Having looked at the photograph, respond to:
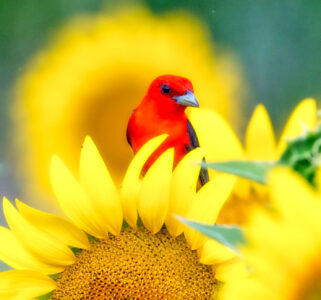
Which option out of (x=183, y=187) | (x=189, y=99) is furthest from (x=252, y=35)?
(x=183, y=187)

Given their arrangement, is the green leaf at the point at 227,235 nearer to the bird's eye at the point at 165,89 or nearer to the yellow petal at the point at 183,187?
the yellow petal at the point at 183,187

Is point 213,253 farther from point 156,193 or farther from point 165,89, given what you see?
point 165,89

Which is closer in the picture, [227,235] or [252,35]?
[227,235]

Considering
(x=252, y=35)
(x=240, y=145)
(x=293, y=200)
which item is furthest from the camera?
(x=252, y=35)

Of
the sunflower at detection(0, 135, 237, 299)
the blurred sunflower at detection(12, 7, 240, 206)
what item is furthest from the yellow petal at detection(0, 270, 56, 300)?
the blurred sunflower at detection(12, 7, 240, 206)

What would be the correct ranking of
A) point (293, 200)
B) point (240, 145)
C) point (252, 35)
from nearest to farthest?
point (293, 200), point (240, 145), point (252, 35)

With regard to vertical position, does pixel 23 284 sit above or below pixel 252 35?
below

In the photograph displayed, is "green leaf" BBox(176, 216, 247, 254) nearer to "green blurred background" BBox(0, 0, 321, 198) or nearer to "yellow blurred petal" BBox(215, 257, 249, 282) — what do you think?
"yellow blurred petal" BBox(215, 257, 249, 282)

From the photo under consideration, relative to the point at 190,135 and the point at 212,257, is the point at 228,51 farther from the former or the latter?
the point at 212,257
